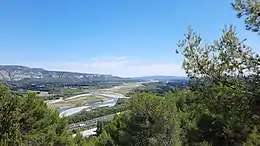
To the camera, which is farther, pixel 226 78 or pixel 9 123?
pixel 9 123

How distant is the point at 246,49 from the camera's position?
7332 mm

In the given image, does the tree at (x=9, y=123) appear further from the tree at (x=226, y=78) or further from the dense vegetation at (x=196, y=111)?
the tree at (x=226, y=78)

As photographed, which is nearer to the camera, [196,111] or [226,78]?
[226,78]

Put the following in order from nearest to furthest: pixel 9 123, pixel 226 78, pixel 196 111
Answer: pixel 226 78
pixel 9 123
pixel 196 111

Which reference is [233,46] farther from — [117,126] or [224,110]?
[117,126]

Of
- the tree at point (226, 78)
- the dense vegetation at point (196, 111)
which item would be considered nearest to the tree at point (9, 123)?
the dense vegetation at point (196, 111)

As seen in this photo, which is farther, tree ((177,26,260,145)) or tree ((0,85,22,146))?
tree ((0,85,22,146))

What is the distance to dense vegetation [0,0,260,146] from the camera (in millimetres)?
7332

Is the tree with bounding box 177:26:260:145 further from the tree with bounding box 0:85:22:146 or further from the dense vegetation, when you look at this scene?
the tree with bounding box 0:85:22:146

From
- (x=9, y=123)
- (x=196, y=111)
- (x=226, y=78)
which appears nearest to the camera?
(x=226, y=78)

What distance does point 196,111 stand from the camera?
16.1 m

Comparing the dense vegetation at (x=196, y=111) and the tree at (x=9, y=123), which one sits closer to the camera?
the dense vegetation at (x=196, y=111)

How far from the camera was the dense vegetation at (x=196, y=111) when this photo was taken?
7332 millimetres

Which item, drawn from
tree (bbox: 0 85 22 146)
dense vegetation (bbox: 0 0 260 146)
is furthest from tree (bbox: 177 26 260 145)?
tree (bbox: 0 85 22 146)
